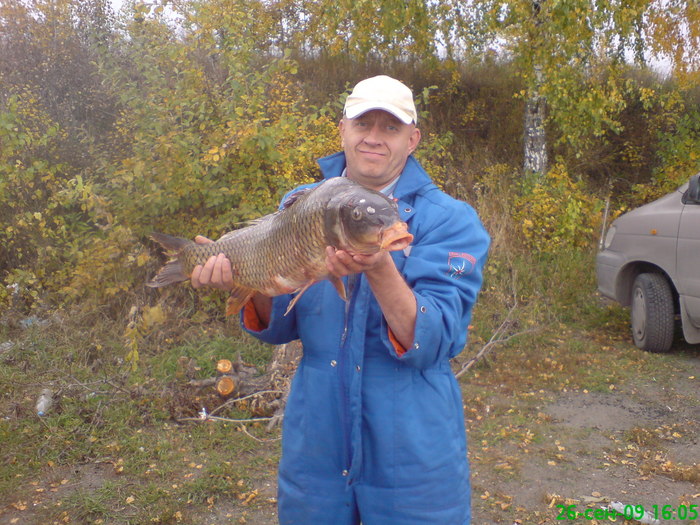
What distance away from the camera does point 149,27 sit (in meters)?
6.55

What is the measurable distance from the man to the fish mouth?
281mm

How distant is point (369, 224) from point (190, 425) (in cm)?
350

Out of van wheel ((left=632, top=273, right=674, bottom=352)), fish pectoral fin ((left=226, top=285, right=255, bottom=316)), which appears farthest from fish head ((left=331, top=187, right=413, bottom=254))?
van wheel ((left=632, top=273, right=674, bottom=352))

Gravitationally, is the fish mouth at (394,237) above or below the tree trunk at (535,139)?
A: below

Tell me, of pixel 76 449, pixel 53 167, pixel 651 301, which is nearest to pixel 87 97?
pixel 53 167

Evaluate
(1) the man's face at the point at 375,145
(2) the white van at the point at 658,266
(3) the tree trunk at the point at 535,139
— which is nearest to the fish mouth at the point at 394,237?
(1) the man's face at the point at 375,145

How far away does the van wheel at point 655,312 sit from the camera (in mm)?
6227

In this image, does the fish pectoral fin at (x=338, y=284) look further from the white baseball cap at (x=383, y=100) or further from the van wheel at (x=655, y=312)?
the van wheel at (x=655, y=312)

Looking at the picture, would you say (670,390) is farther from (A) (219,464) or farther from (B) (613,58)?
(B) (613,58)

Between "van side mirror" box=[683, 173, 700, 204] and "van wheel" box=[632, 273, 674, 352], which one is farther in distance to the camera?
"van wheel" box=[632, 273, 674, 352]

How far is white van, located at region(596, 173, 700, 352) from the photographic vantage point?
576 cm

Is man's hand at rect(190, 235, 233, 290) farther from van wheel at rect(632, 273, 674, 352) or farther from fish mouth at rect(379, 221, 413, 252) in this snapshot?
van wheel at rect(632, 273, 674, 352)

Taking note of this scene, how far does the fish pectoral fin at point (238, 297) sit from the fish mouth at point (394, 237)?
2.25 ft

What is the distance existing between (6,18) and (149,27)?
3742mm
